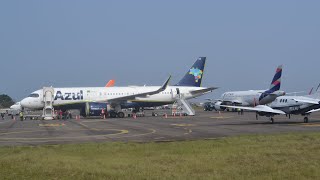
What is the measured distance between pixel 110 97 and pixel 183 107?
11.0m

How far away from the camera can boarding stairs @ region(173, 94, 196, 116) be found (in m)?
63.5

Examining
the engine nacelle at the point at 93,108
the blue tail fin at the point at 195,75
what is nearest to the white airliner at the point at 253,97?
the blue tail fin at the point at 195,75

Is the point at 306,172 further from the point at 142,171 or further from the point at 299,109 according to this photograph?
the point at 299,109

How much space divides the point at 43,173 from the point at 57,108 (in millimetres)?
50569

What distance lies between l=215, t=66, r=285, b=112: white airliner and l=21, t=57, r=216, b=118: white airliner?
8.53 metres

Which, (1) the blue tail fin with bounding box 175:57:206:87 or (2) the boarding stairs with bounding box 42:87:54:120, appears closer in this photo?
(2) the boarding stairs with bounding box 42:87:54:120

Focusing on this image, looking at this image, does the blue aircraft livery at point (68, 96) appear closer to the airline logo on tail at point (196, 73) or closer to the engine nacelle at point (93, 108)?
the engine nacelle at point (93, 108)

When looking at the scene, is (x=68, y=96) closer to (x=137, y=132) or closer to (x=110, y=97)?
(x=110, y=97)

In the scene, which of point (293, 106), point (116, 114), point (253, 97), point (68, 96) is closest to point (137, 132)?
point (293, 106)

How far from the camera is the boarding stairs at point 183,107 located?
63500 millimetres

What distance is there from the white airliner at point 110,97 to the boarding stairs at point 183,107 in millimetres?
453

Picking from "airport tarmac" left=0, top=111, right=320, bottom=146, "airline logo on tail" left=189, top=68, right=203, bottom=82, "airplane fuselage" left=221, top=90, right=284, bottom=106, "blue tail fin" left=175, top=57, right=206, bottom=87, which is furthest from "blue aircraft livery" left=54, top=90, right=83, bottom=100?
"airplane fuselage" left=221, top=90, right=284, bottom=106

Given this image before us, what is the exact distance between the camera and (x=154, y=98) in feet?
207

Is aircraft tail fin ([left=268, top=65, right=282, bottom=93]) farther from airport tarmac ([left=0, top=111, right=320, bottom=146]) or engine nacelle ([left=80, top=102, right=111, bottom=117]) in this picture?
engine nacelle ([left=80, top=102, right=111, bottom=117])
